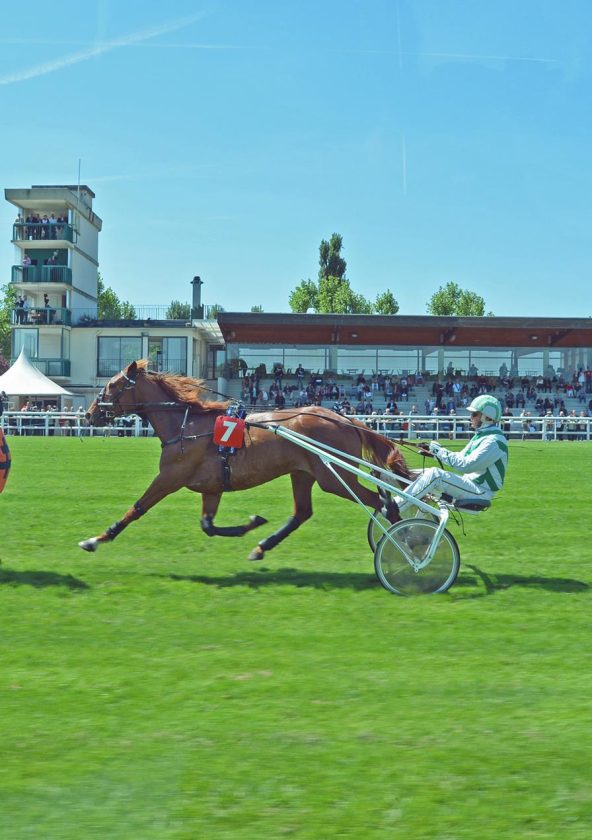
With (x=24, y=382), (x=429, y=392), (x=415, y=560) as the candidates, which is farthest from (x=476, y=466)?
(x=429, y=392)

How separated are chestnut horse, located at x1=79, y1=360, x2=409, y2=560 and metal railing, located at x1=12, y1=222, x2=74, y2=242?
47.3 m

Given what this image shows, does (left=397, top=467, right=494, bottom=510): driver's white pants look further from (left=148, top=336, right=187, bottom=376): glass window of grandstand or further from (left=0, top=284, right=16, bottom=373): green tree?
(left=0, top=284, right=16, bottom=373): green tree

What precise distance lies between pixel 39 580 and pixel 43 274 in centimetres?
4820

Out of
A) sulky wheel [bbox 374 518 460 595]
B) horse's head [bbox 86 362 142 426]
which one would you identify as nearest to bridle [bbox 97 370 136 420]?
horse's head [bbox 86 362 142 426]

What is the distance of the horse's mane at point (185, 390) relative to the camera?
8922 mm

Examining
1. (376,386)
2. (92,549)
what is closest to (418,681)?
(92,549)

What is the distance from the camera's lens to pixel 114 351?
51438mm

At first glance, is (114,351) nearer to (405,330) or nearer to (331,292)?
(405,330)

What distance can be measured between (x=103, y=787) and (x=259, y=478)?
4.90m

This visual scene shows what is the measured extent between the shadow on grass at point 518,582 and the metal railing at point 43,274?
48331 millimetres

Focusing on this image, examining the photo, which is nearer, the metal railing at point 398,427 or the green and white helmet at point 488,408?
the green and white helmet at point 488,408

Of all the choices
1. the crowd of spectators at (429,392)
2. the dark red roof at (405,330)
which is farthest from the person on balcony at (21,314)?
the crowd of spectators at (429,392)

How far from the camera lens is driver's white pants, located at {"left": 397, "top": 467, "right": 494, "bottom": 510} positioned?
7496 mm

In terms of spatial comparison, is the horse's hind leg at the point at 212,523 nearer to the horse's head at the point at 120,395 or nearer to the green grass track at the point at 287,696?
the green grass track at the point at 287,696
